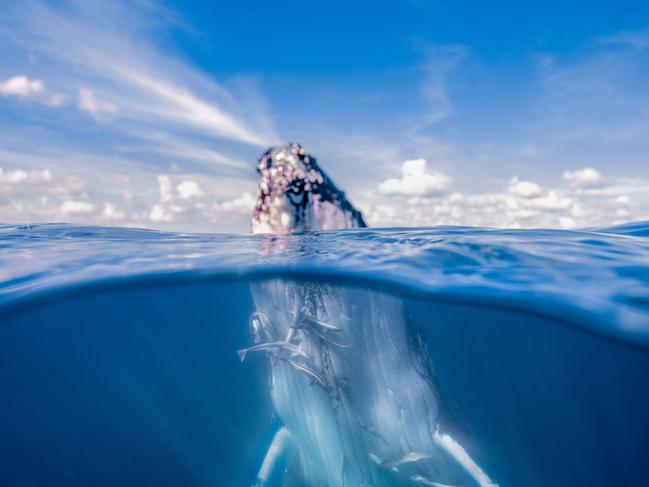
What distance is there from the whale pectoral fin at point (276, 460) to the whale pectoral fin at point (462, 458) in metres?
2.63

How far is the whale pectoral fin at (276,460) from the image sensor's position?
21.2ft

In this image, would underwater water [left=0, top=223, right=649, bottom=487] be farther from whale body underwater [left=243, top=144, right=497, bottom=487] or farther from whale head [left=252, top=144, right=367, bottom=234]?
whale head [left=252, top=144, right=367, bottom=234]

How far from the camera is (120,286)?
9234mm

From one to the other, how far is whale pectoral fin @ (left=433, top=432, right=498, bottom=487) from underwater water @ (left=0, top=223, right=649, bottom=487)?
0.03m

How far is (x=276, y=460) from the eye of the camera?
22.3 ft

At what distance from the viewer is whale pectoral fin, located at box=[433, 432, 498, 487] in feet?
20.9

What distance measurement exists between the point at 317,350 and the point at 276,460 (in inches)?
83.2

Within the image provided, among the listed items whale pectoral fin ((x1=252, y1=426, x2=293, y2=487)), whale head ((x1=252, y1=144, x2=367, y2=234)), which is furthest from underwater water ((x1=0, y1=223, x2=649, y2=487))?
whale head ((x1=252, y1=144, x2=367, y2=234))

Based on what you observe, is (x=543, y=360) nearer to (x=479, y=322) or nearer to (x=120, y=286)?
(x=479, y=322)

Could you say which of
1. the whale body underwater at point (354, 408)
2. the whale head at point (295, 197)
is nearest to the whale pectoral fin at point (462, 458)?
the whale body underwater at point (354, 408)

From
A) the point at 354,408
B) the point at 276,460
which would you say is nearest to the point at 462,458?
the point at 354,408

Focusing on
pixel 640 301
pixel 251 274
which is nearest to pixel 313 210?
pixel 251 274

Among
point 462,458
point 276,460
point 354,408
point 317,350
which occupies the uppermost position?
point 317,350

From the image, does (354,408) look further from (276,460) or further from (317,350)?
(276,460)
